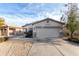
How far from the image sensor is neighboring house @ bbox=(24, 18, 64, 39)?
3273 mm

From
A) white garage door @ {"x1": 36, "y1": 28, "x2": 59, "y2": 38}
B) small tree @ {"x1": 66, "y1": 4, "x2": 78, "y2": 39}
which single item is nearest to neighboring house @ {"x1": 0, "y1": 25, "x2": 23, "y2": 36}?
white garage door @ {"x1": 36, "y1": 28, "x2": 59, "y2": 38}

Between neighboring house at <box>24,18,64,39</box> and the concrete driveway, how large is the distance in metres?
0.10

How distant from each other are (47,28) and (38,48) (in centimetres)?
36

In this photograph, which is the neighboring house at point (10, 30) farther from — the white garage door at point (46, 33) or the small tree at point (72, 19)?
the small tree at point (72, 19)

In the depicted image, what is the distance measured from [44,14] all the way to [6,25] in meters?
0.62

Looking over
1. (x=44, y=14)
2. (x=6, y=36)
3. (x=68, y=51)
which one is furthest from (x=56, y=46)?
(x=6, y=36)

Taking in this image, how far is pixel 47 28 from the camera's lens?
3.33 meters

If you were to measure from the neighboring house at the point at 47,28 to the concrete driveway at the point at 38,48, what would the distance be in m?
0.10

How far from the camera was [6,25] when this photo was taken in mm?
3307

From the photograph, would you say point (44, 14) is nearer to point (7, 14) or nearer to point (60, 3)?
point (60, 3)

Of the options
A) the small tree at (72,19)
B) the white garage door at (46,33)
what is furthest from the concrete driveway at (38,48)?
the small tree at (72,19)

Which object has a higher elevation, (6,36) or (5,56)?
(6,36)

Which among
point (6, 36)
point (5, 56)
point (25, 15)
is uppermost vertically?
point (25, 15)

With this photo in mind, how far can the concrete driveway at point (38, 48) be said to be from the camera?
322 cm
